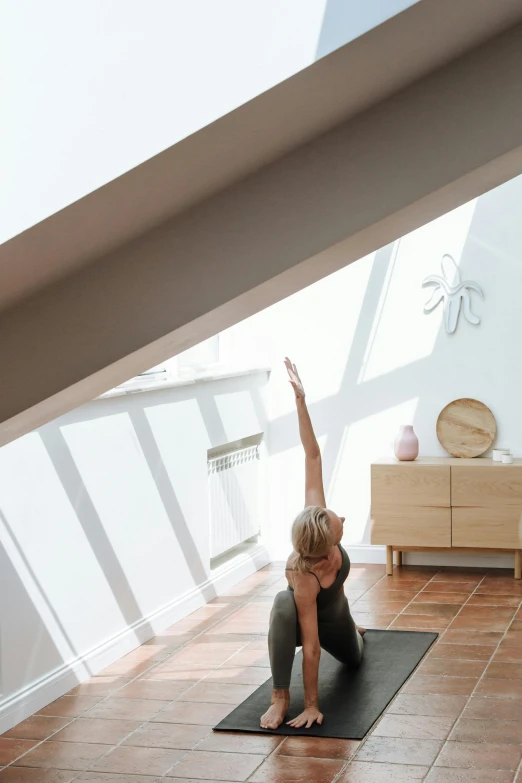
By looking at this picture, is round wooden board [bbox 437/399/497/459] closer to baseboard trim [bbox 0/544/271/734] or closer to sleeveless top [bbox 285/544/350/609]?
baseboard trim [bbox 0/544/271/734]

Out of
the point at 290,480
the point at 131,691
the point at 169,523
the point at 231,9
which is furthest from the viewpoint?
the point at 290,480

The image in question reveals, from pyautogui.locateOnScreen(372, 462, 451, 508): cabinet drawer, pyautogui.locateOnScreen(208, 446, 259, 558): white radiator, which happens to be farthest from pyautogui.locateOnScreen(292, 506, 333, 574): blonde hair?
pyautogui.locateOnScreen(372, 462, 451, 508): cabinet drawer

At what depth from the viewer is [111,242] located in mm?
1541

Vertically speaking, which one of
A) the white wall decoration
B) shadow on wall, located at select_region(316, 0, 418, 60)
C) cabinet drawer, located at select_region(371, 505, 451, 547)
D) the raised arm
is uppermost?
shadow on wall, located at select_region(316, 0, 418, 60)

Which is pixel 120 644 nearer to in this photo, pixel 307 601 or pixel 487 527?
pixel 307 601

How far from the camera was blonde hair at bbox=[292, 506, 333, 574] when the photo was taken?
4.04 metres

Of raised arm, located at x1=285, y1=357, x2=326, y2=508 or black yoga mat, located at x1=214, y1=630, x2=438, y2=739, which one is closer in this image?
black yoga mat, located at x1=214, y1=630, x2=438, y2=739

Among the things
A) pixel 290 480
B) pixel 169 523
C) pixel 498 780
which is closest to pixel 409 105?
pixel 498 780

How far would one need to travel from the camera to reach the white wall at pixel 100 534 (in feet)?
13.8

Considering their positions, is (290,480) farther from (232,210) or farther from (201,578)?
(232,210)

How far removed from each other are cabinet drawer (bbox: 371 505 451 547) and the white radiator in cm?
91

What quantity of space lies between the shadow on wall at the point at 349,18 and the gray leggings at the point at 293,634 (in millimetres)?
3164

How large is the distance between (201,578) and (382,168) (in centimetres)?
475

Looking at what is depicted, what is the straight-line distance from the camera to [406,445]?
21.7 feet
